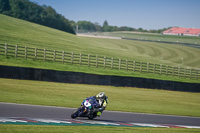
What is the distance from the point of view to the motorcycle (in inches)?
559

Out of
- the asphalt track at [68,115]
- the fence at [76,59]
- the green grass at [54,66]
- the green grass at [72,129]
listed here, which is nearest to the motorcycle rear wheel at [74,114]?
the asphalt track at [68,115]

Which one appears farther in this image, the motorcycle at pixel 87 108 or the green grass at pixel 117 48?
the green grass at pixel 117 48

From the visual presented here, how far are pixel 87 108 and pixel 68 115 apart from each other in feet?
5.84

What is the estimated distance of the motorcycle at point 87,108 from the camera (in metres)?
14.2

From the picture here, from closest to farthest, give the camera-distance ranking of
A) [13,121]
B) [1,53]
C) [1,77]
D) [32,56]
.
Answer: [13,121] → [1,77] → [1,53] → [32,56]

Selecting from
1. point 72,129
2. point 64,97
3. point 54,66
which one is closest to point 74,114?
point 72,129

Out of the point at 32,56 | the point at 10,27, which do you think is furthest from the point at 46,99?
the point at 10,27

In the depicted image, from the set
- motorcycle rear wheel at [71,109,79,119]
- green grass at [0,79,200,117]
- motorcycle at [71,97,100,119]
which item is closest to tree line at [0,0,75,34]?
green grass at [0,79,200,117]

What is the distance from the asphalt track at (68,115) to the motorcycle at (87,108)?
2.19 feet

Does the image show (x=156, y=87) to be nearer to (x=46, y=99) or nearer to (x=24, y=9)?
(x=46, y=99)

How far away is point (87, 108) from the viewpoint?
14.2m

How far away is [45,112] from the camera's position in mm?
15648

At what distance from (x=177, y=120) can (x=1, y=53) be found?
2325 centimetres

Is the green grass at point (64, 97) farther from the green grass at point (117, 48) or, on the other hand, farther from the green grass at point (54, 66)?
the green grass at point (117, 48)
